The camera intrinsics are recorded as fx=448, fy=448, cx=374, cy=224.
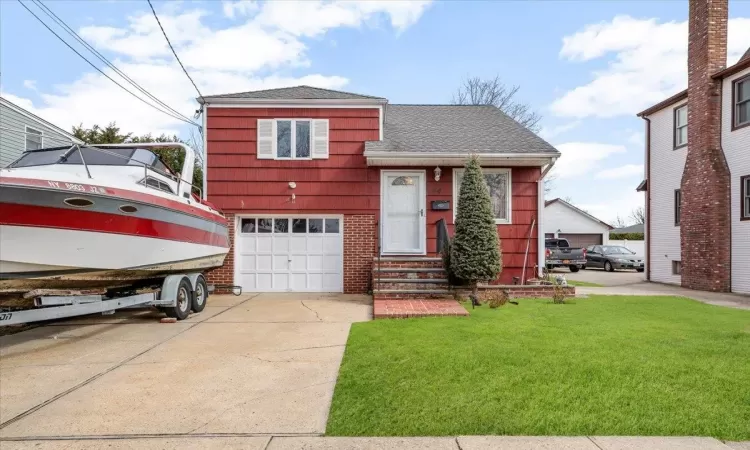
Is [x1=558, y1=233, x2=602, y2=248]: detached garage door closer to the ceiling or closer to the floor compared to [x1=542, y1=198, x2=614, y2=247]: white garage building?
closer to the floor

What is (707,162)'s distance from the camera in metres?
12.1

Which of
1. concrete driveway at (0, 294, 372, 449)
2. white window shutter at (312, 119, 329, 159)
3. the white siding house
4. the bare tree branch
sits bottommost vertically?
concrete driveway at (0, 294, 372, 449)

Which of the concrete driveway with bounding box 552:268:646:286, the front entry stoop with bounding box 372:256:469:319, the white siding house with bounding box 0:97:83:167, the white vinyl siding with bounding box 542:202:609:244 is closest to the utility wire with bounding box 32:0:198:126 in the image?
the white siding house with bounding box 0:97:83:167

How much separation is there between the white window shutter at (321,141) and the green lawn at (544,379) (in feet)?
18.4

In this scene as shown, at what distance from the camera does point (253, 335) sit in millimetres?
6418

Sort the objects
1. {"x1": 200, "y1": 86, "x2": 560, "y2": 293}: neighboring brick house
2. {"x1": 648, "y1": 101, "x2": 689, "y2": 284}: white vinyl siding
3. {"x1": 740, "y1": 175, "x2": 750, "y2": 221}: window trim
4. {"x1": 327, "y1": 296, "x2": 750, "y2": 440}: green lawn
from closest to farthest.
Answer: {"x1": 327, "y1": 296, "x2": 750, "y2": 440}: green lawn < {"x1": 200, "y1": 86, "x2": 560, "y2": 293}: neighboring brick house < {"x1": 740, "y1": 175, "x2": 750, "y2": 221}: window trim < {"x1": 648, "y1": 101, "x2": 689, "y2": 284}: white vinyl siding

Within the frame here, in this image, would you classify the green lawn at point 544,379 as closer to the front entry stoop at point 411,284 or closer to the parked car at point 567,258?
the front entry stoop at point 411,284

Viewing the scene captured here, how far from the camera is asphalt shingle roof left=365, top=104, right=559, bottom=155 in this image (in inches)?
422

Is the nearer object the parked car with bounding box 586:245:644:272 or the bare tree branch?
the parked car with bounding box 586:245:644:272

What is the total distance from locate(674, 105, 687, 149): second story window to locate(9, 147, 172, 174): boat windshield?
48.2ft

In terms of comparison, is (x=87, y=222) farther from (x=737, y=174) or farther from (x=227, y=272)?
(x=737, y=174)

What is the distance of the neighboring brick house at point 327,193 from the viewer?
36.2 feet

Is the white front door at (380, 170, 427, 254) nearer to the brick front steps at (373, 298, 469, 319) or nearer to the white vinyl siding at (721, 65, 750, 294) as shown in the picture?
Answer: the brick front steps at (373, 298, 469, 319)

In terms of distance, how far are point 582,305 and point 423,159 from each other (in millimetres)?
4646
